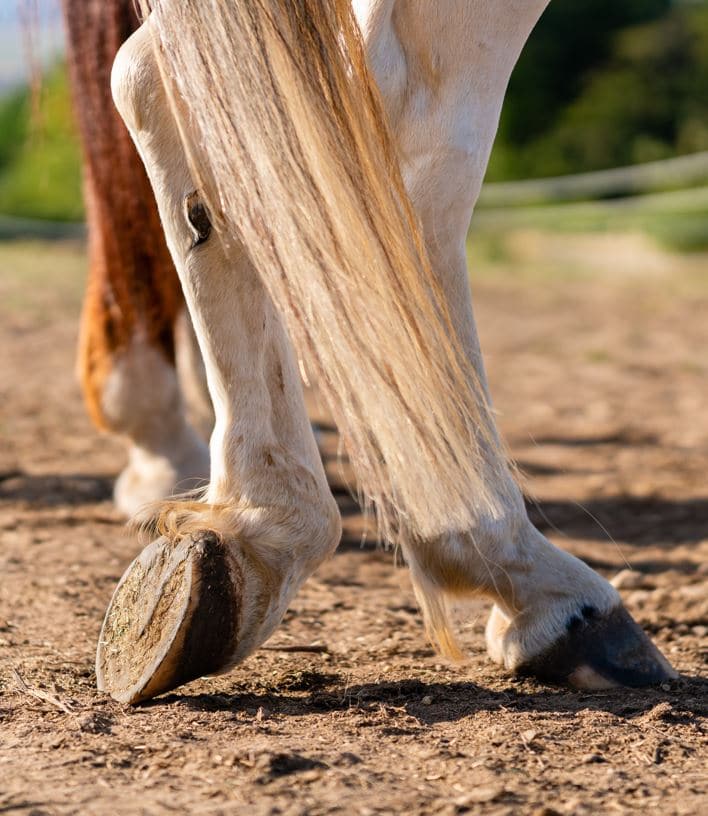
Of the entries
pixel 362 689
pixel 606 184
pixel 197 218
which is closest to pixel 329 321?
pixel 197 218

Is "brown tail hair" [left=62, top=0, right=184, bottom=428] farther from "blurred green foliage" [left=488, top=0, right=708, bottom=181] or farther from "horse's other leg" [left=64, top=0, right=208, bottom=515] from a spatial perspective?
"blurred green foliage" [left=488, top=0, right=708, bottom=181]

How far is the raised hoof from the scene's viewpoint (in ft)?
4.27

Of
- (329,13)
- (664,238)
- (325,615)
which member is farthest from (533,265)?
(329,13)

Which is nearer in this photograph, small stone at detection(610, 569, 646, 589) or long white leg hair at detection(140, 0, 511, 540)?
long white leg hair at detection(140, 0, 511, 540)

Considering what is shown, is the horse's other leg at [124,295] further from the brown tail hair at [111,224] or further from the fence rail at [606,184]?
the fence rail at [606,184]

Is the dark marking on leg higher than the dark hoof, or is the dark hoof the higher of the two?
the dark marking on leg

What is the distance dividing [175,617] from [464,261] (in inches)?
21.7

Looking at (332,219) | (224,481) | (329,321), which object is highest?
(332,219)

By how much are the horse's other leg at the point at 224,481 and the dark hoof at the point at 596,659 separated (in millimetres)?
313

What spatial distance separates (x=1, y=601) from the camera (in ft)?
5.83

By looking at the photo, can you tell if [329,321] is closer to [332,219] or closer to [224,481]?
[332,219]

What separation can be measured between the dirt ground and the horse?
0.26ft

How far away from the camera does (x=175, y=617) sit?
4.28 feet

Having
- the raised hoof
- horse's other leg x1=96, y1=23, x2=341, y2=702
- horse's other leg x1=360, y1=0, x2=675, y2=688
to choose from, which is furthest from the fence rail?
the raised hoof
